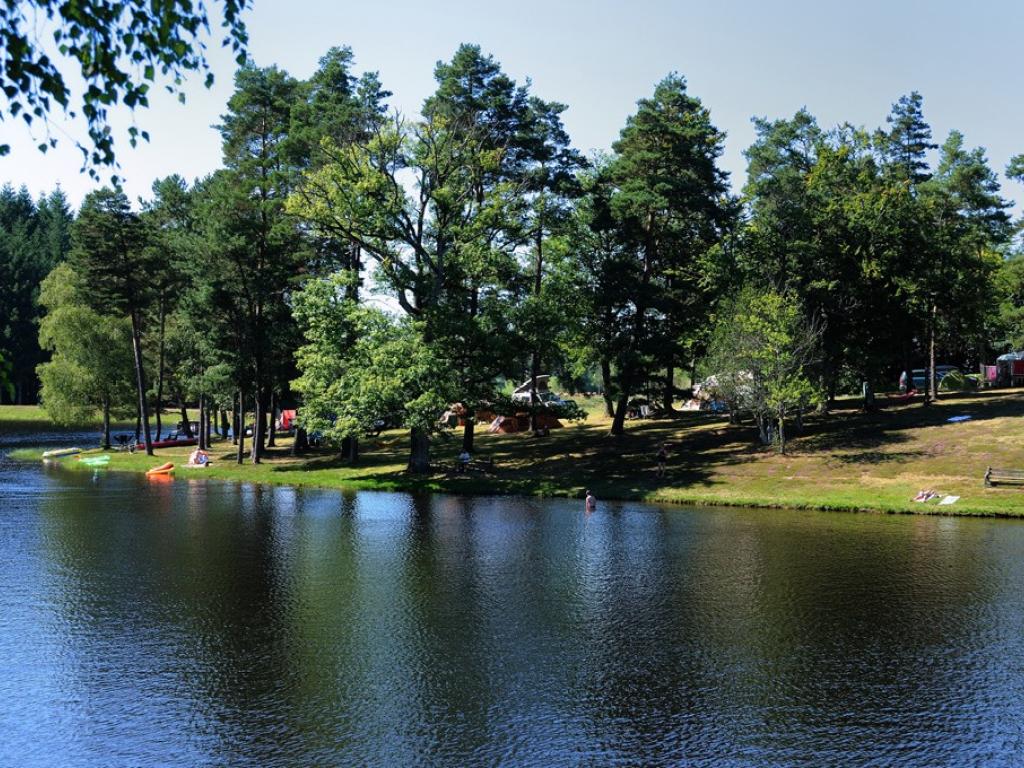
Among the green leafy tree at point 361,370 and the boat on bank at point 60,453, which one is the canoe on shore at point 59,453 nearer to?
the boat on bank at point 60,453

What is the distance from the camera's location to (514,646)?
1680cm

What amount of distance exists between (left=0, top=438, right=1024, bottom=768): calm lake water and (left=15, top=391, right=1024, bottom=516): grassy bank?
664cm

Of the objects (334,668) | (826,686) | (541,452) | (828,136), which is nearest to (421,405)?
(541,452)

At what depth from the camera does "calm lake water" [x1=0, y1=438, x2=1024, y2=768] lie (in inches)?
485

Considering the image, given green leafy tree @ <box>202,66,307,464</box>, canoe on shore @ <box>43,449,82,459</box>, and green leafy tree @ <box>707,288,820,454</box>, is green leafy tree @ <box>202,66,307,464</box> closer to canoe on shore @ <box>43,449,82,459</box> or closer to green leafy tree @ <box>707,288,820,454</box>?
canoe on shore @ <box>43,449,82,459</box>

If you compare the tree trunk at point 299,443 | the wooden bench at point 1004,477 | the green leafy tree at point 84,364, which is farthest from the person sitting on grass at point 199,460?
the wooden bench at point 1004,477

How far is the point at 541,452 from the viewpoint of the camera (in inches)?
2101

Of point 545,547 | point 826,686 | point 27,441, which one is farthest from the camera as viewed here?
point 27,441

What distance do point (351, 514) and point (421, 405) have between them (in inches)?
353

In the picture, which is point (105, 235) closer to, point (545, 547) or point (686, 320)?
point (686, 320)

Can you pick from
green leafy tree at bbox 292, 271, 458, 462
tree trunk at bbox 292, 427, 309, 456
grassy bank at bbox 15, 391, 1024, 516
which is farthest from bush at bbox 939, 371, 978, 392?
tree trunk at bbox 292, 427, 309, 456

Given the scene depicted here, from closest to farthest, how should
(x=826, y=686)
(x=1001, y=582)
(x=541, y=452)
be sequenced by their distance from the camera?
(x=826, y=686)
(x=1001, y=582)
(x=541, y=452)

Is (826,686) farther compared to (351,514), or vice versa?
(351,514)

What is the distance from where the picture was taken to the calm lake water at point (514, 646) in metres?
12.3
